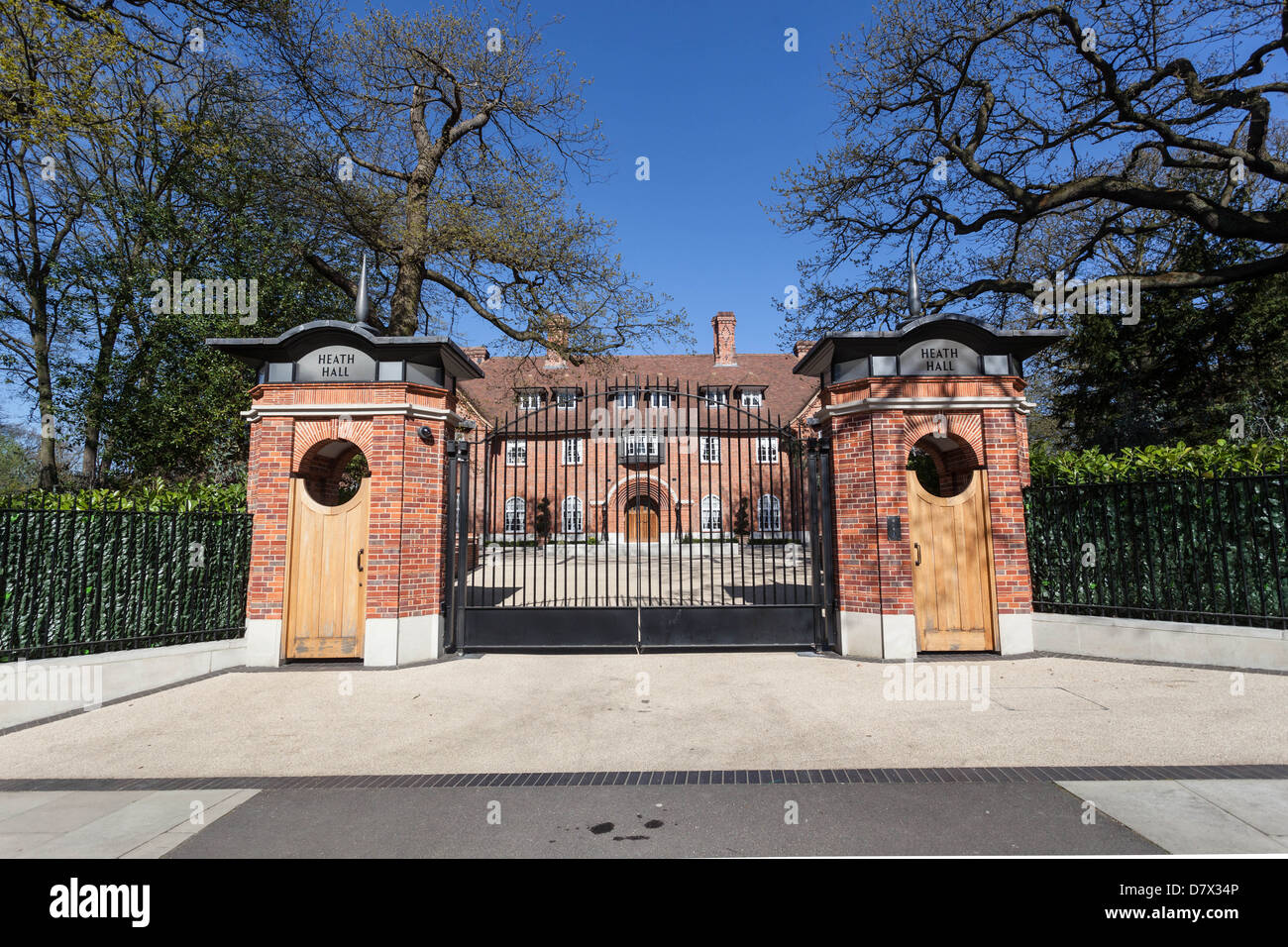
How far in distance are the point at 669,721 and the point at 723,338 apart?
31.4m

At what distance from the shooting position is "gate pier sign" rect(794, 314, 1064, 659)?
8.28 metres

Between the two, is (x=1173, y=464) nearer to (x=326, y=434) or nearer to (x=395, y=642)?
(x=395, y=642)

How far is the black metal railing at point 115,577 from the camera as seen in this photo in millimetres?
6445

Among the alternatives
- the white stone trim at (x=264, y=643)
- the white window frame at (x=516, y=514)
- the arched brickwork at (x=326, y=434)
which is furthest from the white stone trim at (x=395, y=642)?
the arched brickwork at (x=326, y=434)

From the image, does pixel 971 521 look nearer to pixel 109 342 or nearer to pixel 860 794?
pixel 860 794

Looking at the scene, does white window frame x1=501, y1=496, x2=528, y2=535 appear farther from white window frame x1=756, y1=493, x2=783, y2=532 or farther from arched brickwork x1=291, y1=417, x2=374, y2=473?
white window frame x1=756, y1=493, x2=783, y2=532

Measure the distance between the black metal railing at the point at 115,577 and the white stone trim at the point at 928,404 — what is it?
27.7ft

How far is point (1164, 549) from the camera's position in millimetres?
7859

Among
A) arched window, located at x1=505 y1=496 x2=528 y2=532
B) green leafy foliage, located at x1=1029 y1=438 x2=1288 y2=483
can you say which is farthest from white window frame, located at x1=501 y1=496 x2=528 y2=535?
green leafy foliage, located at x1=1029 y1=438 x2=1288 y2=483

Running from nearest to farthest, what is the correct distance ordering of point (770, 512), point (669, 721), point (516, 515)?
point (669, 721) → point (516, 515) → point (770, 512)

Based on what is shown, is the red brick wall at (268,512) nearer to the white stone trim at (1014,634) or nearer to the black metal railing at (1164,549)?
the white stone trim at (1014,634)

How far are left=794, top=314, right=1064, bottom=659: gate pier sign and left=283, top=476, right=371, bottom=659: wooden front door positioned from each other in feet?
21.2

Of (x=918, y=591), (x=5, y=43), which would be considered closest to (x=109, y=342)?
(x=5, y=43)

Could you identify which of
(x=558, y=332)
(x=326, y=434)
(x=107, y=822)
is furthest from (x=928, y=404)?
(x=558, y=332)
